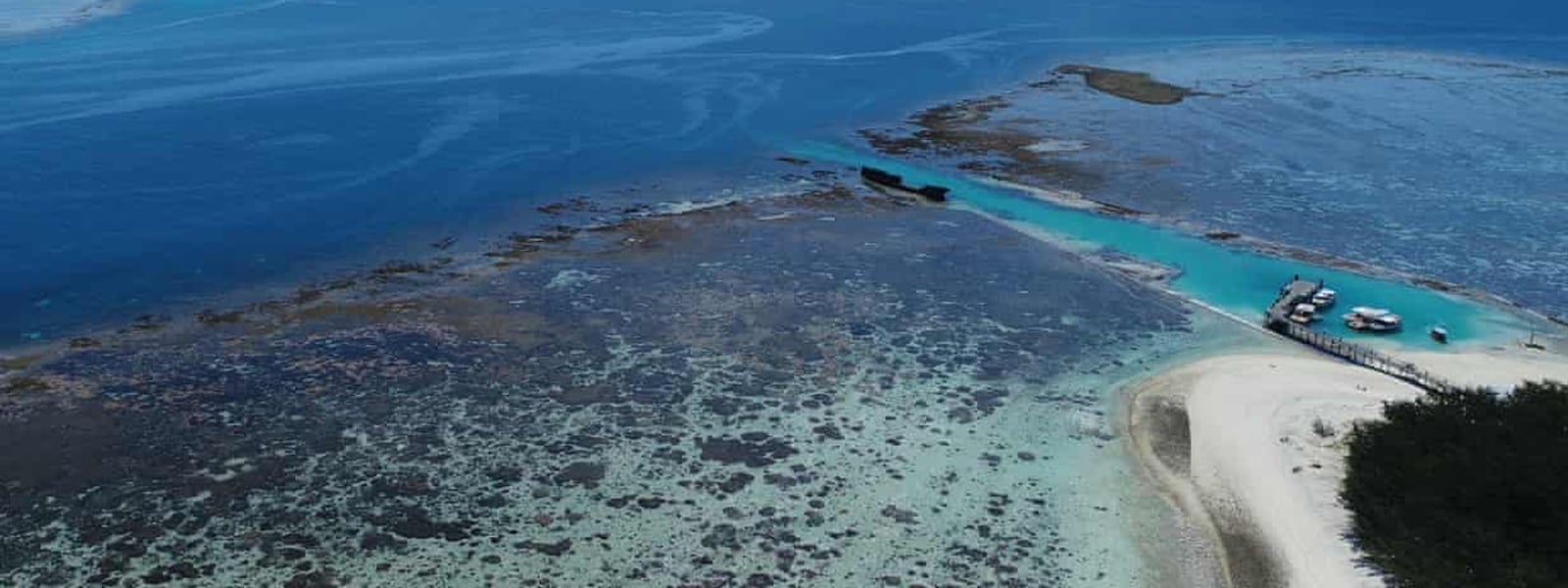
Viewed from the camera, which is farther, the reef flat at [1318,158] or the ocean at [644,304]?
the reef flat at [1318,158]

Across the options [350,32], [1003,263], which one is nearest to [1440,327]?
[1003,263]

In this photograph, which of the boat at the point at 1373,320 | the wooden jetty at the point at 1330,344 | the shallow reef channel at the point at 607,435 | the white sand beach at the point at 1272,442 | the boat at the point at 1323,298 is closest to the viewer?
the shallow reef channel at the point at 607,435

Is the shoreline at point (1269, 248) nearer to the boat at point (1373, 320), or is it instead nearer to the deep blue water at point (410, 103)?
the boat at point (1373, 320)

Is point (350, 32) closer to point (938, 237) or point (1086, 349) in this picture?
point (938, 237)

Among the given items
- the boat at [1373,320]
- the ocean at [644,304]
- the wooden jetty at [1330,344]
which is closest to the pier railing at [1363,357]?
the wooden jetty at [1330,344]

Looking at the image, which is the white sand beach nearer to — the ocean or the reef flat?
the ocean

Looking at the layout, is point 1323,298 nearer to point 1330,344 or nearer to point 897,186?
point 1330,344
